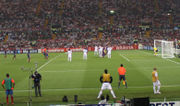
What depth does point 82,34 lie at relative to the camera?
66.6 meters

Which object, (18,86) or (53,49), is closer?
(18,86)

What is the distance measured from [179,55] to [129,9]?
37.7m

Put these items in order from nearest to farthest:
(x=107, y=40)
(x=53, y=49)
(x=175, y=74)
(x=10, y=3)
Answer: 1. (x=175, y=74)
2. (x=53, y=49)
3. (x=107, y=40)
4. (x=10, y=3)

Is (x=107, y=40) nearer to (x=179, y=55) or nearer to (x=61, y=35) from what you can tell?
(x=61, y=35)

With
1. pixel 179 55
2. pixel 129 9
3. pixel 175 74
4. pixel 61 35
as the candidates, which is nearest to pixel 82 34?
pixel 61 35

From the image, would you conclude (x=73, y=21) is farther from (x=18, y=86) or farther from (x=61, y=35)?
(x=18, y=86)

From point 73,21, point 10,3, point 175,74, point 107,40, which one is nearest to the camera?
point 175,74

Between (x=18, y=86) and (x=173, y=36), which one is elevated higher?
(x=173, y=36)

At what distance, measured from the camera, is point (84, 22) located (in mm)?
70438

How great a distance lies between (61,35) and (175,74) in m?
46.3

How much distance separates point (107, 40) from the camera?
209 ft

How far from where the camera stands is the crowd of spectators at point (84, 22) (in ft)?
210

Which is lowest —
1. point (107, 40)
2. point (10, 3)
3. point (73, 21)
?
point (107, 40)

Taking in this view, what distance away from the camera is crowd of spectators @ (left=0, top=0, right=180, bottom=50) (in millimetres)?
63888
